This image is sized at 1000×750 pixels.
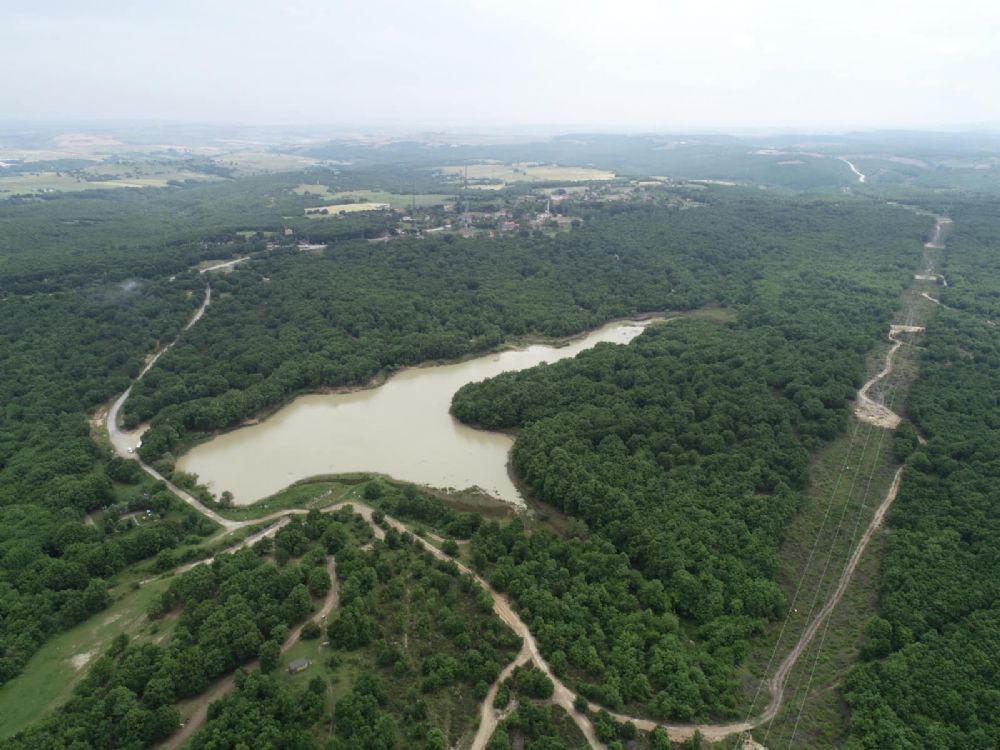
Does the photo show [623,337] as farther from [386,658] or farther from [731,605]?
[386,658]

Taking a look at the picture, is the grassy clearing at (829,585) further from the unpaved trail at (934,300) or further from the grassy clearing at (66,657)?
the unpaved trail at (934,300)

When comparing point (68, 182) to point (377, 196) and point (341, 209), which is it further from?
point (341, 209)

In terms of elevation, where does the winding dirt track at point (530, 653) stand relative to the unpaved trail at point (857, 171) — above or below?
below

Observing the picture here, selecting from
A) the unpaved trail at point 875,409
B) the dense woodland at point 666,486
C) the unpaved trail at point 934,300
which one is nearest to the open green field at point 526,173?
the unpaved trail at point 934,300

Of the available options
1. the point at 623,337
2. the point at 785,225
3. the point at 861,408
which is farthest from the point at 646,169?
the point at 861,408

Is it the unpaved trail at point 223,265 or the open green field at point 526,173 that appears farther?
the open green field at point 526,173
